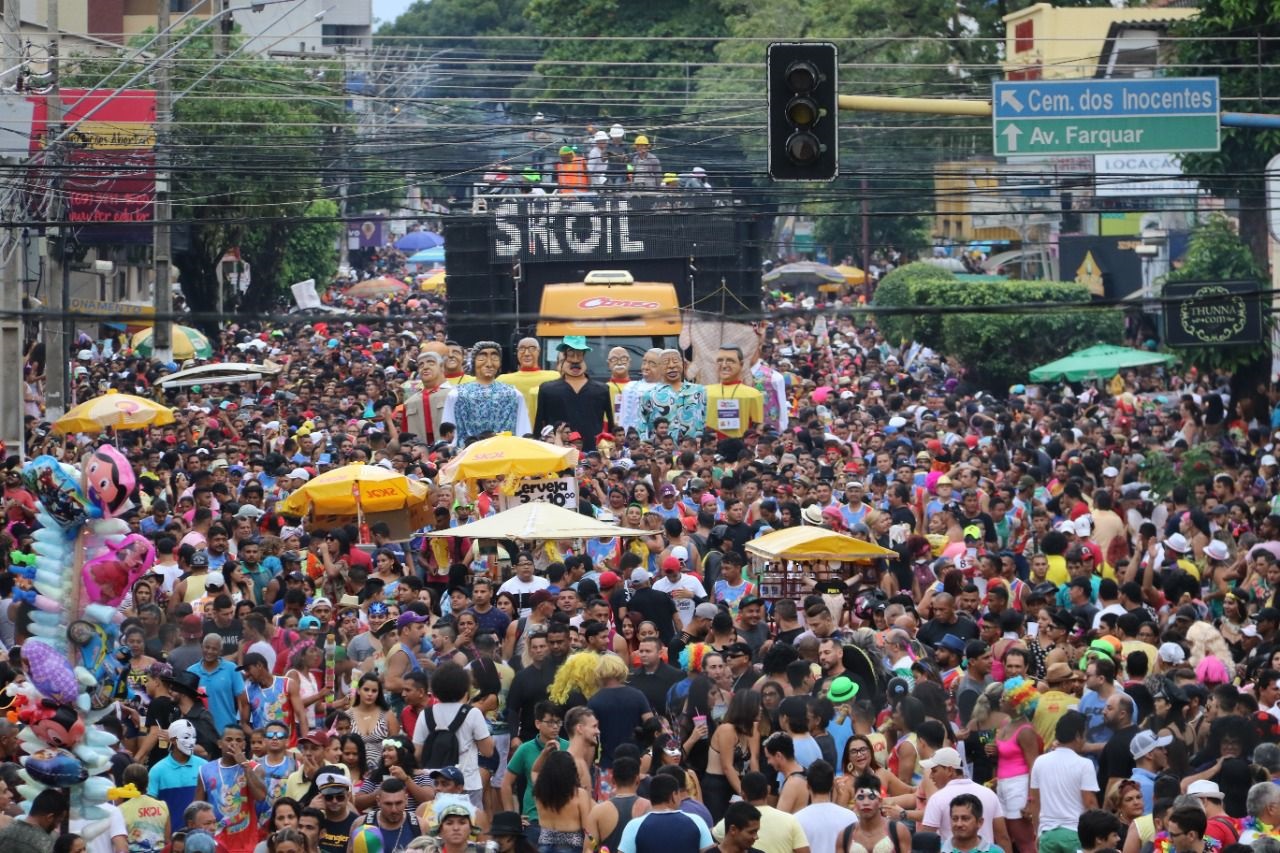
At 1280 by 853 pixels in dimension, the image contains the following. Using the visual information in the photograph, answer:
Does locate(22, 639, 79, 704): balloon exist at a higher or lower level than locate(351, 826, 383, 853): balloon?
higher

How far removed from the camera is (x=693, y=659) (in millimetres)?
13984

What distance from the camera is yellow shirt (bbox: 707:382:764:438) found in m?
27.5

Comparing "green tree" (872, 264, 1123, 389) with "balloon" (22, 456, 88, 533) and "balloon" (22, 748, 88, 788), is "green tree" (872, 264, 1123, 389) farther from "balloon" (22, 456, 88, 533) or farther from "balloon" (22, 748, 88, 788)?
"balloon" (22, 748, 88, 788)

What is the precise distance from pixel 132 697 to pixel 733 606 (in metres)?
4.76

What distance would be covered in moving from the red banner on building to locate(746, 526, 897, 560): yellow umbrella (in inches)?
714

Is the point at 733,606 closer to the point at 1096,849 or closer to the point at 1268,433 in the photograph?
the point at 1096,849

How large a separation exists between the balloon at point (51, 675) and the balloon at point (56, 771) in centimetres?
70

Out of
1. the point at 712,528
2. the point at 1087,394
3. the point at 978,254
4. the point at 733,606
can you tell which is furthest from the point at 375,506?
the point at 978,254

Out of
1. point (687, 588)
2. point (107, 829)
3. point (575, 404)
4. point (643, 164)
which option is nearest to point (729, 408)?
point (575, 404)

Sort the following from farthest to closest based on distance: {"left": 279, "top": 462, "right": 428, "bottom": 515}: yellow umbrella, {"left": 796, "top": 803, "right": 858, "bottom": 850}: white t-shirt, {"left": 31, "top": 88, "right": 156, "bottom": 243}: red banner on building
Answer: {"left": 31, "top": 88, "right": 156, "bottom": 243}: red banner on building
{"left": 279, "top": 462, "right": 428, "bottom": 515}: yellow umbrella
{"left": 796, "top": 803, "right": 858, "bottom": 850}: white t-shirt

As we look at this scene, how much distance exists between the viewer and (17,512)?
2069 cm

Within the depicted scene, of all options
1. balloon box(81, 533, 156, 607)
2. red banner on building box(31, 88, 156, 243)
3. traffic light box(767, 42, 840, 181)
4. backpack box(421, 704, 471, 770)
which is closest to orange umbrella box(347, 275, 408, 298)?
red banner on building box(31, 88, 156, 243)

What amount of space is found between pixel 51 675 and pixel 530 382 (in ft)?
50.9

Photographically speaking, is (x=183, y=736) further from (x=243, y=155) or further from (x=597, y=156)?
(x=243, y=155)
